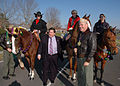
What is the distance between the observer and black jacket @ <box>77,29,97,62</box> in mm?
2512

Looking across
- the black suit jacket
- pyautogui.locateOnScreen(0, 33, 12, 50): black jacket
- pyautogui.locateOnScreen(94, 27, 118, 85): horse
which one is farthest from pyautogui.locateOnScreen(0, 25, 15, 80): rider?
pyautogui.locateOnScreen(94, 27, 118, 85): horse

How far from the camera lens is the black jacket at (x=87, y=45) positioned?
2.51 m

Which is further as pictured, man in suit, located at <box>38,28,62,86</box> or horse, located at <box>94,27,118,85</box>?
man in suit, located at <box>38,28,62,86</box>

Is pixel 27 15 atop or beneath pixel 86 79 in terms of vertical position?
atop

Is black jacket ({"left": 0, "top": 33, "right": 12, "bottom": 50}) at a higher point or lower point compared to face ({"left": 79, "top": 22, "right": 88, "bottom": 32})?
lower

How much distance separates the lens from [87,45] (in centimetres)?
260

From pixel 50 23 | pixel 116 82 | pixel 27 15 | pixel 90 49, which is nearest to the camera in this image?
pixel 90 49

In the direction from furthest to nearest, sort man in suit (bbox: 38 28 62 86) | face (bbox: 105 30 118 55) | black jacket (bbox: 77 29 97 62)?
man in suit (bbox: 38 28 62 86) → face (bbox: 105 30 118 55) → black jacket (bbox: 77 29 97 62)

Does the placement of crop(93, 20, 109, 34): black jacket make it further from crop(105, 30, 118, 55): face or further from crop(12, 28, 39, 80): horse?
crop(12, 28, 39, 80): horse

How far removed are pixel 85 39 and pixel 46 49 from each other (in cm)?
186

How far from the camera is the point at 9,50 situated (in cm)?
413

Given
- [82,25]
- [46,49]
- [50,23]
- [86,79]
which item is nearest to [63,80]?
[46,49]

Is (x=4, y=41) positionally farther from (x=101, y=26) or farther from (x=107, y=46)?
(x=101, y=26)

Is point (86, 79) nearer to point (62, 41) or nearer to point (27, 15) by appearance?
point (62, 41)
